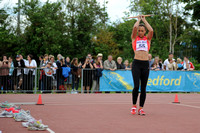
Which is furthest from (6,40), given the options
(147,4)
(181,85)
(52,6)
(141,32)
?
(141,32)

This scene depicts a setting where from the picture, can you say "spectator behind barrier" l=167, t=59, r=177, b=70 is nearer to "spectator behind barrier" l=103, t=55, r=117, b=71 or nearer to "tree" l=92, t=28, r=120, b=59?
"spectator behind barrier" l=103, t=55, r=117, b=71

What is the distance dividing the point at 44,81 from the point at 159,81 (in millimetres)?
6204

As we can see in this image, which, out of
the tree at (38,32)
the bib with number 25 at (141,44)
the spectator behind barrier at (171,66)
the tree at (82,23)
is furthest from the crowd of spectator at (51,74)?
the tree at (82,23)

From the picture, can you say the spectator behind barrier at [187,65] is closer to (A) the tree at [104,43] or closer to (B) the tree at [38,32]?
(B) the tree at [38,32]

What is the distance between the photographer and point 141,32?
836 centimetres

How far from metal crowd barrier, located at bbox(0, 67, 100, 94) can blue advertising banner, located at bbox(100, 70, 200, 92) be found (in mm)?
634

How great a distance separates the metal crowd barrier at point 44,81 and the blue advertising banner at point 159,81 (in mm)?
634

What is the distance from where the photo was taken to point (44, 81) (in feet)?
57.3

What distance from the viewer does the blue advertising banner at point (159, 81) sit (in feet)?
60.1

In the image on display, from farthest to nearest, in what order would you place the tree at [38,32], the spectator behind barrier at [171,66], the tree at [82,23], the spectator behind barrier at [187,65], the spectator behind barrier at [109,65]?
the tree at [82,23], the tree at [38,32], the spectator behind barrier at [187,65], the spectator behind barrier at [171,66], the spectator behind barrier at [109,65]

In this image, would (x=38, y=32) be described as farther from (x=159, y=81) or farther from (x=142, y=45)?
(x=142, y=45)

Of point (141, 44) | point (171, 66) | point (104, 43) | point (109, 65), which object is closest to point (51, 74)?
point (109, 65)

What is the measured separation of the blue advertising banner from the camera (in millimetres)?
18328

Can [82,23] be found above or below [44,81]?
above
